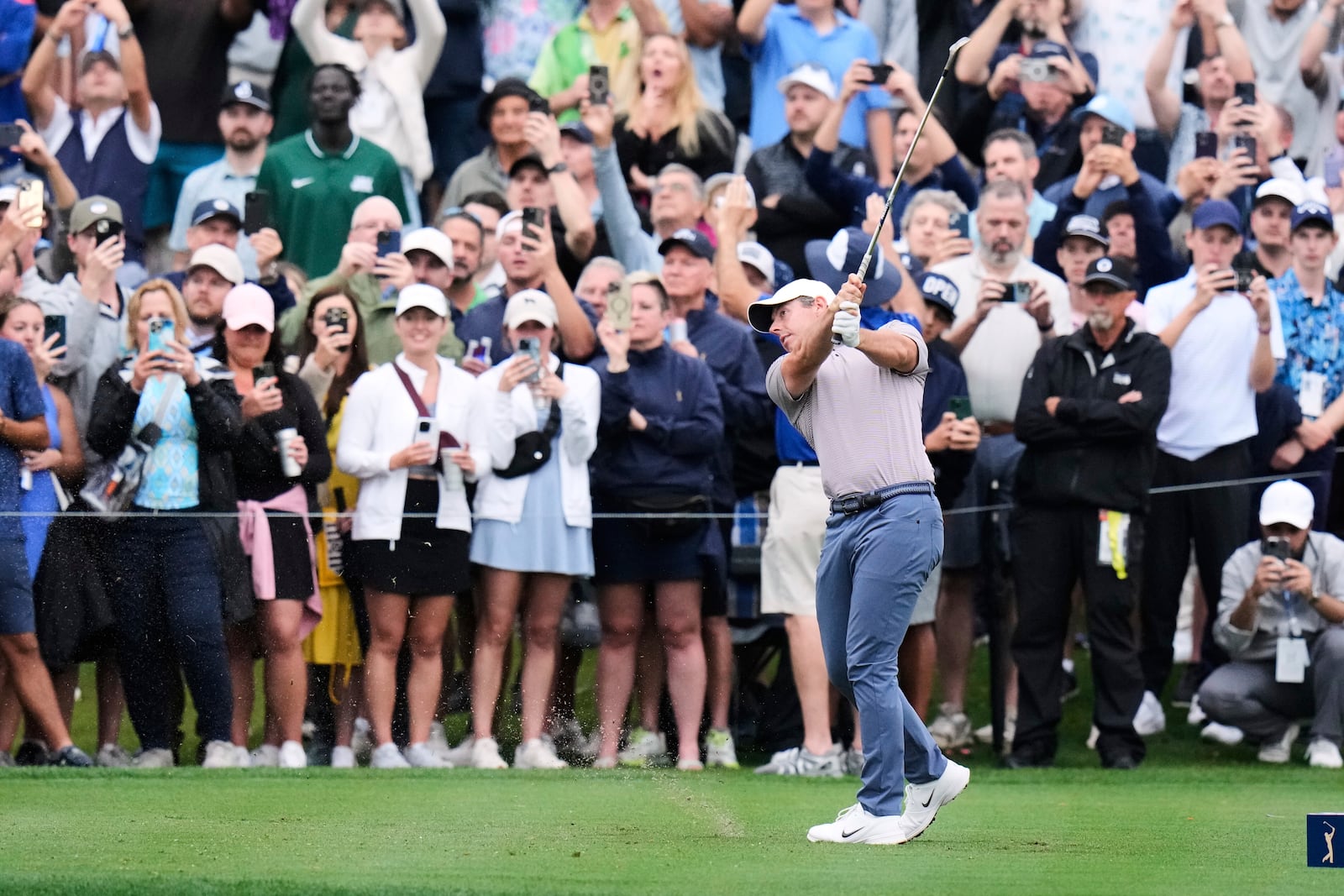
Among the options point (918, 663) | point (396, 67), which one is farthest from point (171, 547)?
point (396, 67)

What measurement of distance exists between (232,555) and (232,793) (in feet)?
5.36

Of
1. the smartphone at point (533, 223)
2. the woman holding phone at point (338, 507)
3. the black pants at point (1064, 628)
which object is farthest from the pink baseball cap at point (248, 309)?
the black pants at point (1064, 628)

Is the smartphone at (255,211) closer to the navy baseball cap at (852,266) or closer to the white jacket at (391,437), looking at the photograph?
the white jacket at (391,437)

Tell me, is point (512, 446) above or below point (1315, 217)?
below

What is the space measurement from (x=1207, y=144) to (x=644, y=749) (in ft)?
19.0

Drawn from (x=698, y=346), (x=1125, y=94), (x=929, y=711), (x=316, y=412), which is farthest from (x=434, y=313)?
(x=1125, y=94)

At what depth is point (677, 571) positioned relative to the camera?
11.2m

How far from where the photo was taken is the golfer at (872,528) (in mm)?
7680

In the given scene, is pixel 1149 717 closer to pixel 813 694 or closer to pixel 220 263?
pixel 813 694

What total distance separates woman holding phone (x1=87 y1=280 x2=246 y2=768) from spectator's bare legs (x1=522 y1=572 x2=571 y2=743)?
149 cm

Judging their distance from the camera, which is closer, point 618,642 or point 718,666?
point 618,642

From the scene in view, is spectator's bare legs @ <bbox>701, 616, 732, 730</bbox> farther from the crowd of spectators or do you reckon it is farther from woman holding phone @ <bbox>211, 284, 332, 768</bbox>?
woman holding phone @ <bbox>211, 284, 332, 768</bbox>

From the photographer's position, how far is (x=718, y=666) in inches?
451

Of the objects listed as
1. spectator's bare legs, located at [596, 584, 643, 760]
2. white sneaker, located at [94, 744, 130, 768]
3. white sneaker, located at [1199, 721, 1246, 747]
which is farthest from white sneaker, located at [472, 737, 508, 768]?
white sneaker, located at [1199, 721, 1246, 747]
